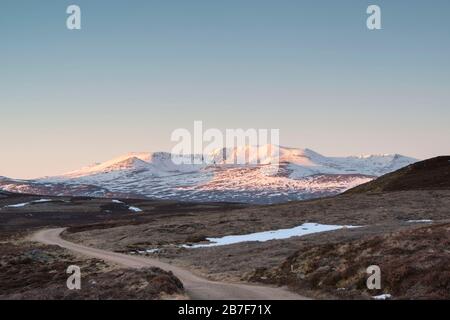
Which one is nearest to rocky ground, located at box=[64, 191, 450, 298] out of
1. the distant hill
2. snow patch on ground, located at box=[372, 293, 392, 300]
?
snow patch on ground, located at box=[372, 293, 392, 300]

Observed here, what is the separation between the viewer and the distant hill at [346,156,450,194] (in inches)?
4385

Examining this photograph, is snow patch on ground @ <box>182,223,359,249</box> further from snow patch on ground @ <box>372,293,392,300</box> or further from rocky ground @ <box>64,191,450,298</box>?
snow patch on ground @ <box>372,293,392,300</box>

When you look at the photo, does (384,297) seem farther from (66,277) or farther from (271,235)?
(271,235)

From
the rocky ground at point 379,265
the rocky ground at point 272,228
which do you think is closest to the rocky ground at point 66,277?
the rocky ground at point 272,228

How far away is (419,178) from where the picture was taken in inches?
4702

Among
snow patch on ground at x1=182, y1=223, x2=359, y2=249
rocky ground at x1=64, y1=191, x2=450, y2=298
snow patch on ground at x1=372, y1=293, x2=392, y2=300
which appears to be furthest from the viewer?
snow patch on ground at x1=182, y1=223, x2=359, y2=249

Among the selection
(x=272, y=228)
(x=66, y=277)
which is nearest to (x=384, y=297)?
(x=66, y=277)

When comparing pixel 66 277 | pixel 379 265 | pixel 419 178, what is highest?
pixel 379 265

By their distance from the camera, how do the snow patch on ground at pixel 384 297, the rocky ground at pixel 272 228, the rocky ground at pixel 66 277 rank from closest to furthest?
1. the snow patch on ground at pixel 384 297
2. the rocky ground at pixel 66 277
3. the rocky ground at pixel 272 228

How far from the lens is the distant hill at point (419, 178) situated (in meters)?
111

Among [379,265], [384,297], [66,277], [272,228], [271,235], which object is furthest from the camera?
[272,228]

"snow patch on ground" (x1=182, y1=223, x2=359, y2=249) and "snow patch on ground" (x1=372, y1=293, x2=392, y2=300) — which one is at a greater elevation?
"snow patch on ground" (x1=372, y1=293, x2=392, y2=300)

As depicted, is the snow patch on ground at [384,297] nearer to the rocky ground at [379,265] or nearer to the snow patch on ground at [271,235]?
the rocky ground at [379,265]
